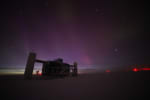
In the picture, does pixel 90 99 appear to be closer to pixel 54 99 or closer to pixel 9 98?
pixel 54 99

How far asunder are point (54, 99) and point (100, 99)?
1.70 metres

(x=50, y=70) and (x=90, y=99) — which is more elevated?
(x=50, y=70)

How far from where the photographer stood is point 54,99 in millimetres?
2418

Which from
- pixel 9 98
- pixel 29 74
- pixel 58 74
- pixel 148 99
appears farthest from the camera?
pixel 58 74

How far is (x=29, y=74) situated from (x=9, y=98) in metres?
5.62

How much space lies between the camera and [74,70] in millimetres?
13188

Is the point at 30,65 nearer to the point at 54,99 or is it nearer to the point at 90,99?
the point at 54,99

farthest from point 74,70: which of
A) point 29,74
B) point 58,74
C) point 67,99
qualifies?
point 67,99

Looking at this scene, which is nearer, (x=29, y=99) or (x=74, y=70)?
(x=29, y=99)

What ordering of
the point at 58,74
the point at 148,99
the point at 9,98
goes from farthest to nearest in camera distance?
the point at 58,74
the point at 9,98
the point at 148,99

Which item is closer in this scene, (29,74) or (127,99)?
(127,99)

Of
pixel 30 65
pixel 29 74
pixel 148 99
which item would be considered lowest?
pixel 148 99

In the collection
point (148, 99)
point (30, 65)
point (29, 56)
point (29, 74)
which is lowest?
point (148, 99)

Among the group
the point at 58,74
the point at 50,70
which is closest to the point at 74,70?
the point at 58,74
